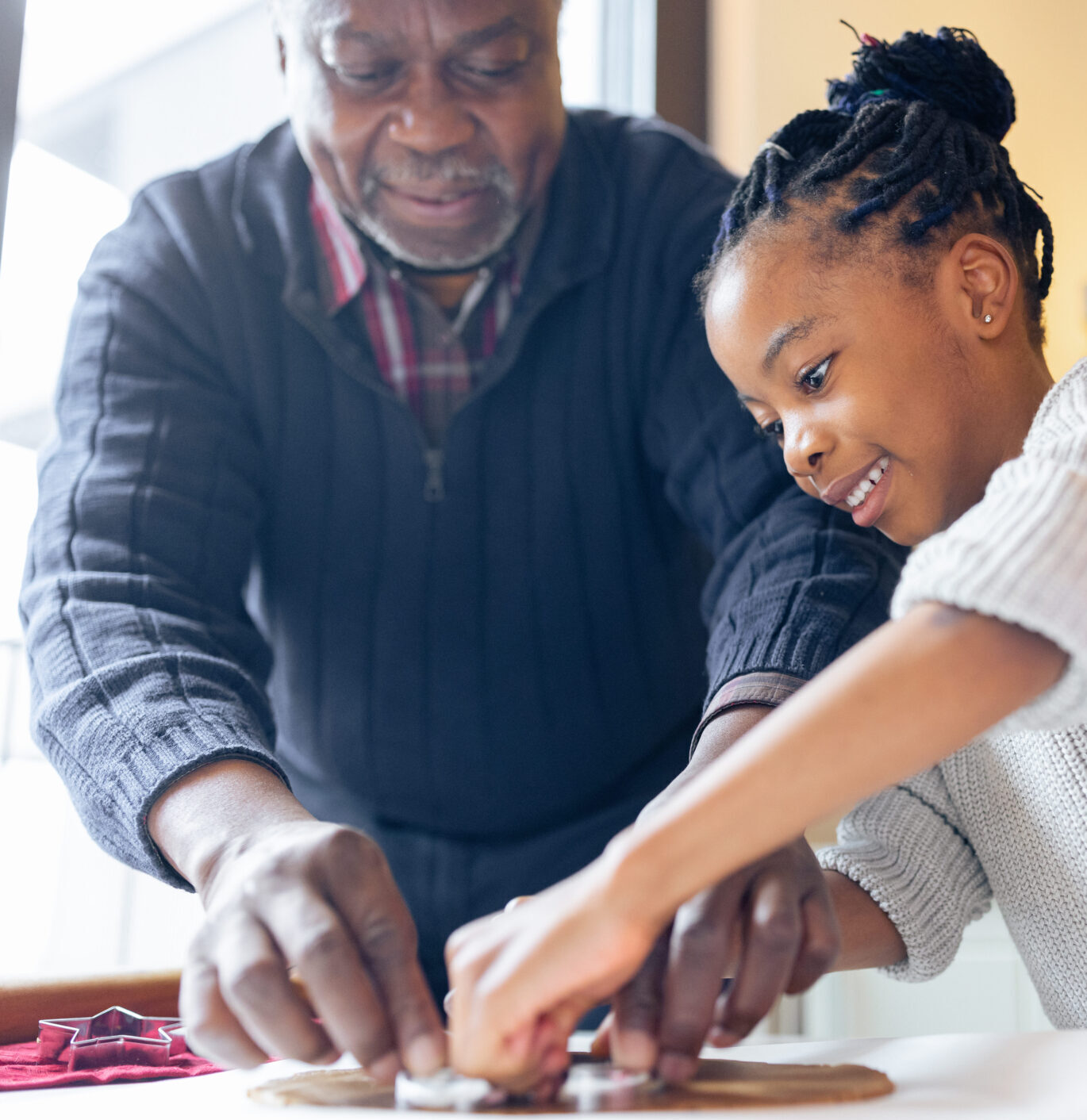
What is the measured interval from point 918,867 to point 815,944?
0.31m

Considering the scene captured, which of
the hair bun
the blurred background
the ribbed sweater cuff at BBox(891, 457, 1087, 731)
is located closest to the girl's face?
the hair bun

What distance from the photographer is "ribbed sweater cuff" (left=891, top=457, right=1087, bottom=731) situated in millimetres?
489

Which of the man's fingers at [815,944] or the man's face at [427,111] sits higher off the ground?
the man's face at [427,111]

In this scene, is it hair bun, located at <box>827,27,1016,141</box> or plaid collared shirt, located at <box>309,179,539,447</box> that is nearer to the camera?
hair bun, located at <box>827,27,1016,141</box>

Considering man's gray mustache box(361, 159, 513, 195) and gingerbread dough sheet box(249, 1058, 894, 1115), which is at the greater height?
man's gray mustache box(361, 159, 513, 195)

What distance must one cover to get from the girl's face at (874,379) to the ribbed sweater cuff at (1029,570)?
0.85ft

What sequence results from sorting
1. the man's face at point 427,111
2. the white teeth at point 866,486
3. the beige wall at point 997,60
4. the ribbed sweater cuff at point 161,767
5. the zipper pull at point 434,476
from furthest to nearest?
1. the beige wall at point 997,60
2. the zipper pull at point 434,476
3. the man's face at point 427,111
4. the white teeth at point 866,486
5. the ribbed sweater cuff at point 161,767

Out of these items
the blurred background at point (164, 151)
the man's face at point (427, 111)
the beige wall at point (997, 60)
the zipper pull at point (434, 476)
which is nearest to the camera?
the man's face at point (427, 111)

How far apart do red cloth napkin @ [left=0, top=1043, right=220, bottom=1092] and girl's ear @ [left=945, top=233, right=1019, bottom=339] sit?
27.8 inches

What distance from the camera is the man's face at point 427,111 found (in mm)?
977

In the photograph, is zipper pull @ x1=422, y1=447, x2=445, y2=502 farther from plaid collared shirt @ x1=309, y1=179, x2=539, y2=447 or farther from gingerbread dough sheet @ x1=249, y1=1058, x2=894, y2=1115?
gingerbread dough sheet @ x1=249, y1=1058, x2=894, y2=1115

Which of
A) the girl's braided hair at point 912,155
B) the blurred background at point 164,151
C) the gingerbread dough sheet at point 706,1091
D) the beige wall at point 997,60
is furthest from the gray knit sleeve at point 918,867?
the beige wall at point 997,60

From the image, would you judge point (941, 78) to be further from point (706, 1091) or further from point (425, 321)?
point (706, 1091)

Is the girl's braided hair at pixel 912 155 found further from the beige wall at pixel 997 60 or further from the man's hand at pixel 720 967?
the beige wall at pixel 997 60
